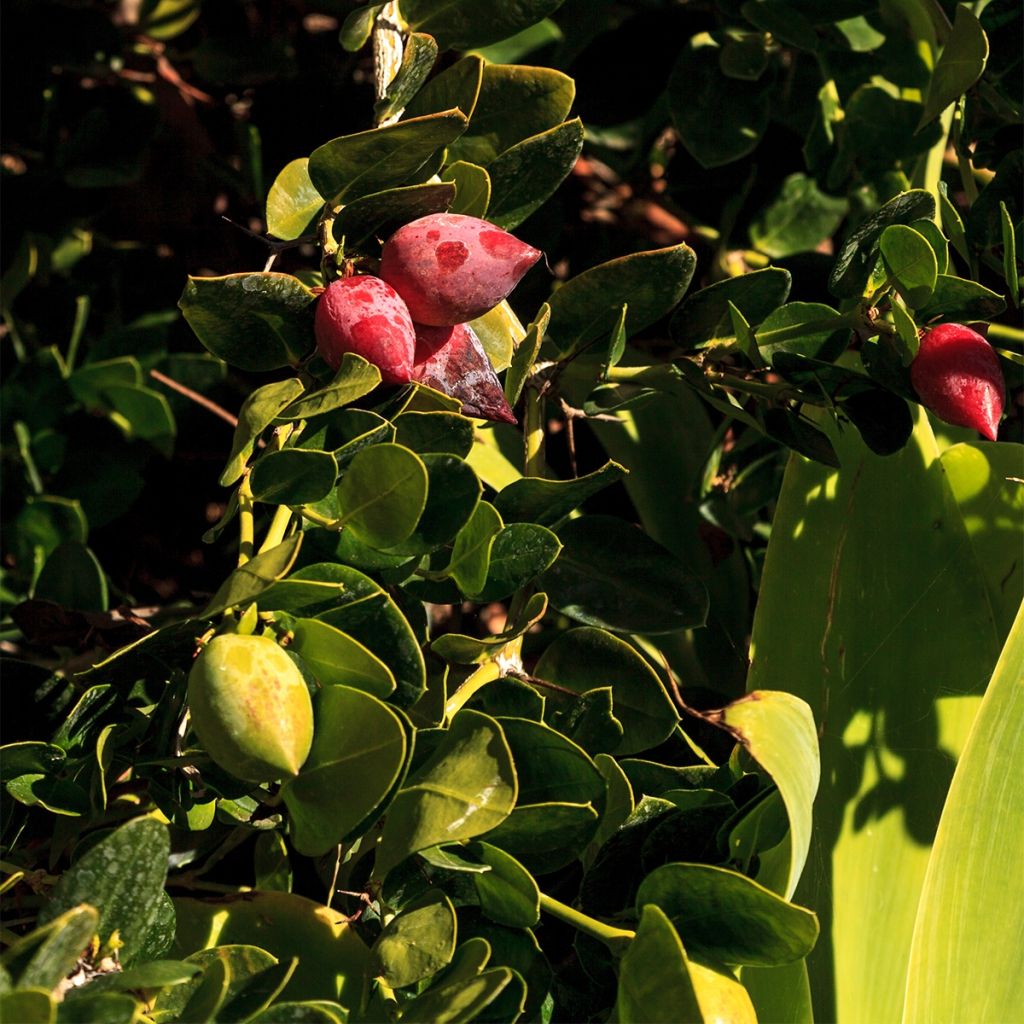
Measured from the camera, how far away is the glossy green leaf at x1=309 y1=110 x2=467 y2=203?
1.76 feet

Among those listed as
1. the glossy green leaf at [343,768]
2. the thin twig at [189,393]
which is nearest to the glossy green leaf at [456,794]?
the glossy green leaf at [343,768]

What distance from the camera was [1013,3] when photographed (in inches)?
31.8

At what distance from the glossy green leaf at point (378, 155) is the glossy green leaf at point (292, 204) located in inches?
0.5

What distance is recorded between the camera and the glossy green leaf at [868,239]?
0.62 metres

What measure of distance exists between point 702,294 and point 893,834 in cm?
33

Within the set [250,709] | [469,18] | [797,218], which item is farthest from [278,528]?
[797,218]

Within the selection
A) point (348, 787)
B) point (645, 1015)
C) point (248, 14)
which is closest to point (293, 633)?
point (348, 787)

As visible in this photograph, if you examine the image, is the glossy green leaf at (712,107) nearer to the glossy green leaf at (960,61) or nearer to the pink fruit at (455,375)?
the glossy green leaf at (960,61)

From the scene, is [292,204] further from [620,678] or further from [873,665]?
[873,665]

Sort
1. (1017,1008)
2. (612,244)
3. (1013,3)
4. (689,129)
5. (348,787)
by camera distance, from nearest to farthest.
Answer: (348,787), (1017,1008), (1013,3), (689,129), (612,244)

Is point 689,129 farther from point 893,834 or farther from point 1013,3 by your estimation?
point 893,834

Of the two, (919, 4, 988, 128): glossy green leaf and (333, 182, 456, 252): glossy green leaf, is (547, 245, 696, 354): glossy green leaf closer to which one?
(333, 182, 456, 252): glossy green leaf

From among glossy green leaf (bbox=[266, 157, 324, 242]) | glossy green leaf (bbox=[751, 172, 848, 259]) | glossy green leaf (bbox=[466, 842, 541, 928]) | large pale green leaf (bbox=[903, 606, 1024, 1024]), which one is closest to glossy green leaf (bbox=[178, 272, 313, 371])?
glossy green leaf (bbox=[266, 157, 324, 242])

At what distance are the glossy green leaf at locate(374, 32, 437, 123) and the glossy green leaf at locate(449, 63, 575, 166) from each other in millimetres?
57
